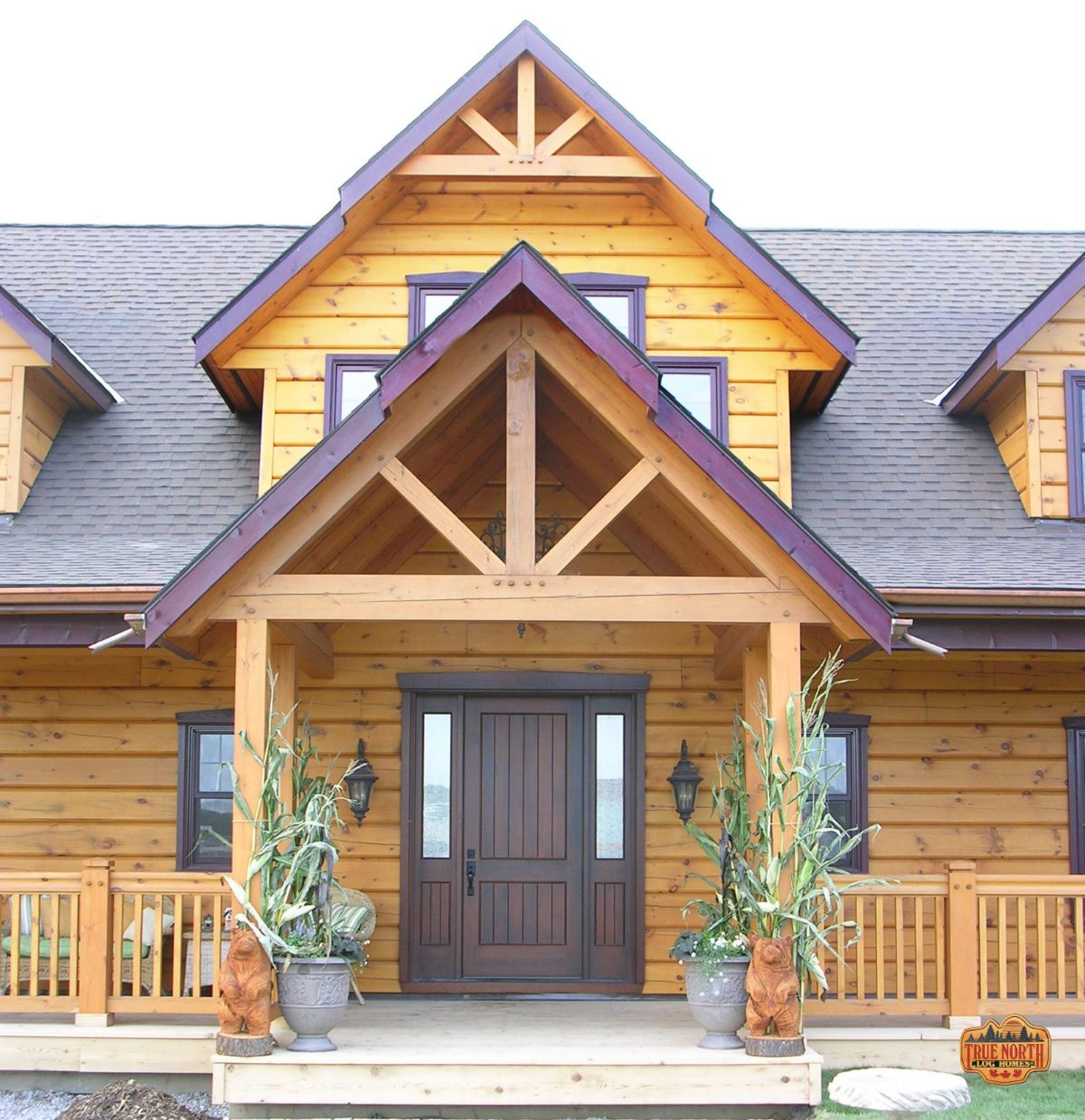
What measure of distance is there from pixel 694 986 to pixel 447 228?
5.84 meters

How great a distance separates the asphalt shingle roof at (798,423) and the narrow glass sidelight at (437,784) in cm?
218

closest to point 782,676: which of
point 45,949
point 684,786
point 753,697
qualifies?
point 753,697

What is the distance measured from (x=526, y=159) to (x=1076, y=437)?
4662mm

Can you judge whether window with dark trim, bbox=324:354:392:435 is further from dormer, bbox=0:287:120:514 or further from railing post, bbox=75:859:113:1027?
railing post, bbox=75:859:113:1027

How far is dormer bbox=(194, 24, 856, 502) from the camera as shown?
33.4ft

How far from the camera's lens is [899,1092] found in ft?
23.5

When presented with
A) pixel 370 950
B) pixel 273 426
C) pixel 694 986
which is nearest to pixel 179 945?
pixel 370 950

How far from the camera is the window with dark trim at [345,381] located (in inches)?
412

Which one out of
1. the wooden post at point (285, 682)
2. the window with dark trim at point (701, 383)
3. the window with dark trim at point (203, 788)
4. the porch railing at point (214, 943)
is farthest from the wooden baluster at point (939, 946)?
the window with dark trim at point (203, 788)

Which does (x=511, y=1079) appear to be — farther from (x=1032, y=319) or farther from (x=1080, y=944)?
(x=1032, y=319)

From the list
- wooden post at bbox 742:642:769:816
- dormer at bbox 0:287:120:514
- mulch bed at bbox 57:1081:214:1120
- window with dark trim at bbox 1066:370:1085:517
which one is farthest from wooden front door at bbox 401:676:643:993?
window with dark trim at bbox 1066:370:1085:517

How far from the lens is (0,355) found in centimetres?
1090

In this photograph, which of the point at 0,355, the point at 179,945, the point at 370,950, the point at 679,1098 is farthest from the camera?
the point at 0,355

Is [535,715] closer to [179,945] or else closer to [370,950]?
[370,950]
